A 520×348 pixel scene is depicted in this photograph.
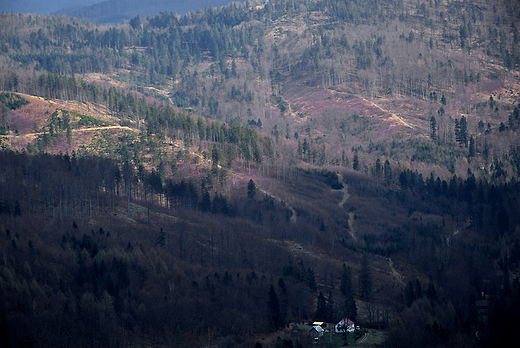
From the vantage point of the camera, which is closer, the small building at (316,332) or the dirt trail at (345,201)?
the small building at (316,332)

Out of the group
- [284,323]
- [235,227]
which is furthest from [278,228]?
[284,323]

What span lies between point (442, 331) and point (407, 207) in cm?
8538

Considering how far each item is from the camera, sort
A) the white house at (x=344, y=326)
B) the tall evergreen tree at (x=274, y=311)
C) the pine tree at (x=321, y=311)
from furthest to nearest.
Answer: the pine tree at (x=321, y=311) → the tall evergreen tree at (x=274, y=311) → the white house at (x=344, y=326)

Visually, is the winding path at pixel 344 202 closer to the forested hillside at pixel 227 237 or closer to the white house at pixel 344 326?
the forested hillside at pixel 227 237

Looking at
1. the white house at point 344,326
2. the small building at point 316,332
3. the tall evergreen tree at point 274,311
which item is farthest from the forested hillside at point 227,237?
the white house at point 344,326

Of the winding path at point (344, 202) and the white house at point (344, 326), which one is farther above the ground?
the white house at point (344, 326)

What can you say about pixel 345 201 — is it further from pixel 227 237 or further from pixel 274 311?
pixel 274 311

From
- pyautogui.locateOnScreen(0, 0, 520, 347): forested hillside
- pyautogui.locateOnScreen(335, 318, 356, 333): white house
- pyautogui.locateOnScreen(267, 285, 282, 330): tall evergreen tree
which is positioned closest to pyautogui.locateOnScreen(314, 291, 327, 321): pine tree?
pyautogui.locateOnScreen(0, 0, 520, 347): forested hillside

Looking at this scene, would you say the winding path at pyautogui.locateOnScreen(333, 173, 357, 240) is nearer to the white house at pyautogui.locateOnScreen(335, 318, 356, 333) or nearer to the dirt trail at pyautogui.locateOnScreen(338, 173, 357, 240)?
the dirt trail at pyautogui.locateOnScreen(338, 173, 357, 240)

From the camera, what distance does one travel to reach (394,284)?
11612 centimetres

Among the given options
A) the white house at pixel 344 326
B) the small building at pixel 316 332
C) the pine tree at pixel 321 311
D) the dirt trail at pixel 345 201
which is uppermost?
the small building at pixel 316 332

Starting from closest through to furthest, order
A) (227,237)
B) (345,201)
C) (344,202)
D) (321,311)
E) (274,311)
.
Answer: (274,311) → (321,311) → (227,237) → (344,202) → (345,201)

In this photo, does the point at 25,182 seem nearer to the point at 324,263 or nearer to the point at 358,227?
the point at 324,263

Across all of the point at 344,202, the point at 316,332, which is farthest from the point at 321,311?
the point at 344,202
